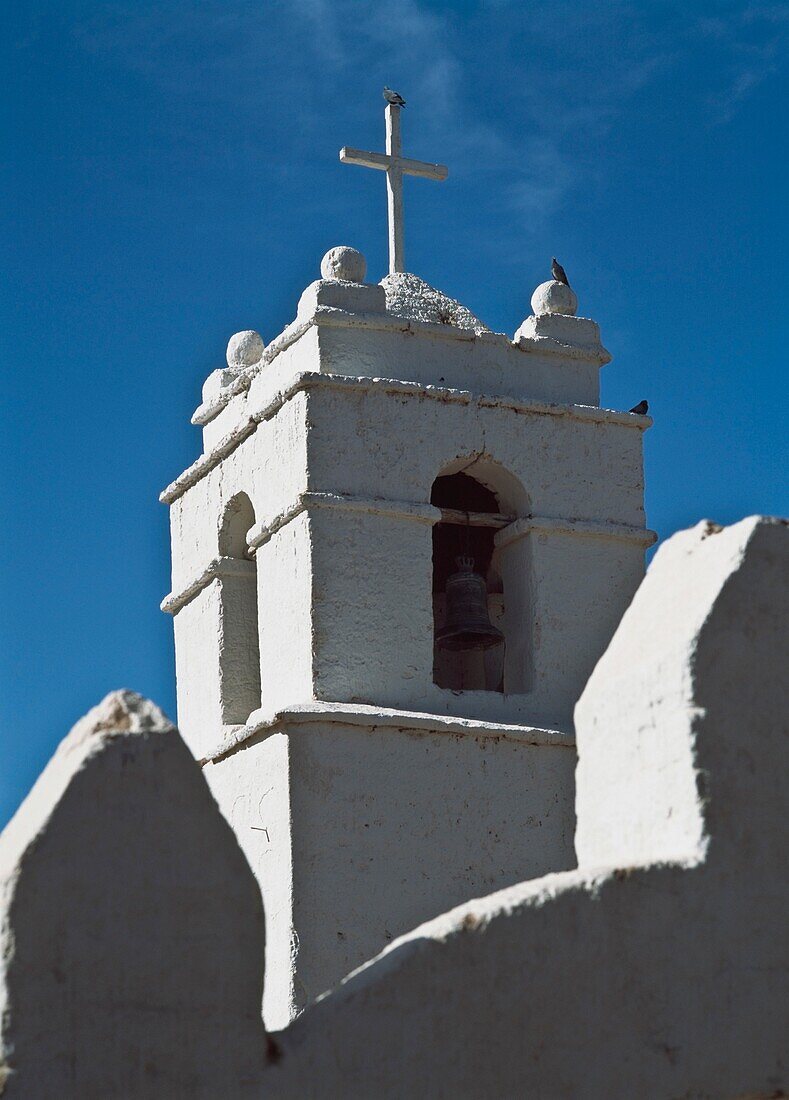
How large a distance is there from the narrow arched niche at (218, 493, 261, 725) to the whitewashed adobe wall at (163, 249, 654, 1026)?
0.02m

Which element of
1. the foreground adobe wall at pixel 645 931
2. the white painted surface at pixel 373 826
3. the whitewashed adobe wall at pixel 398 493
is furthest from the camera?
the whitewashed adobe wall at pixel 398 493

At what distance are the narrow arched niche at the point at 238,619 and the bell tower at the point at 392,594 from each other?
1cm

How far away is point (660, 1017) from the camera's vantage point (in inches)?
217

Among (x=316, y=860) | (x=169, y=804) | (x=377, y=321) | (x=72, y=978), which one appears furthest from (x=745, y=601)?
(x=377, y=321)

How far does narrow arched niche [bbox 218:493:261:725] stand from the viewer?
43.8 ft

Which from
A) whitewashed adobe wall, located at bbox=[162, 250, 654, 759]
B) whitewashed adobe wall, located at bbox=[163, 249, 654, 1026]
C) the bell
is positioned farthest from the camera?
the bell

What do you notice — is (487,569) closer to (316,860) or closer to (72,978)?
(316,860)

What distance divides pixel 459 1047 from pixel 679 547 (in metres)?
1.54

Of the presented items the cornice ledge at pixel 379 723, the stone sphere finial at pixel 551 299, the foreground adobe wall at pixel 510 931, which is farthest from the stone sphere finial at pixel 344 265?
the foreground adobe wall at pixel 510 931

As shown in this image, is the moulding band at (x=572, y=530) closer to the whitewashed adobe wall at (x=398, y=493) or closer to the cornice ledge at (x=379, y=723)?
the whitewashed adobe wall at (x=398, y=493)

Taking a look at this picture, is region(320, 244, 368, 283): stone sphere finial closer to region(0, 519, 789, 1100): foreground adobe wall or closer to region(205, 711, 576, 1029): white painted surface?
region(205, 711, 576, 1029): white painted surface

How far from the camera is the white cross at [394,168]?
1430 centimetres

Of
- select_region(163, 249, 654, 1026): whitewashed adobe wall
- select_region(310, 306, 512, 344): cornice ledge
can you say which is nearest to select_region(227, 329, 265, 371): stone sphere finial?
select_region(163, 249, 654, 1026): whitewashed adobe wall

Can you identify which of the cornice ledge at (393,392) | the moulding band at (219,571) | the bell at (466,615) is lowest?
the bell at (466,615)
